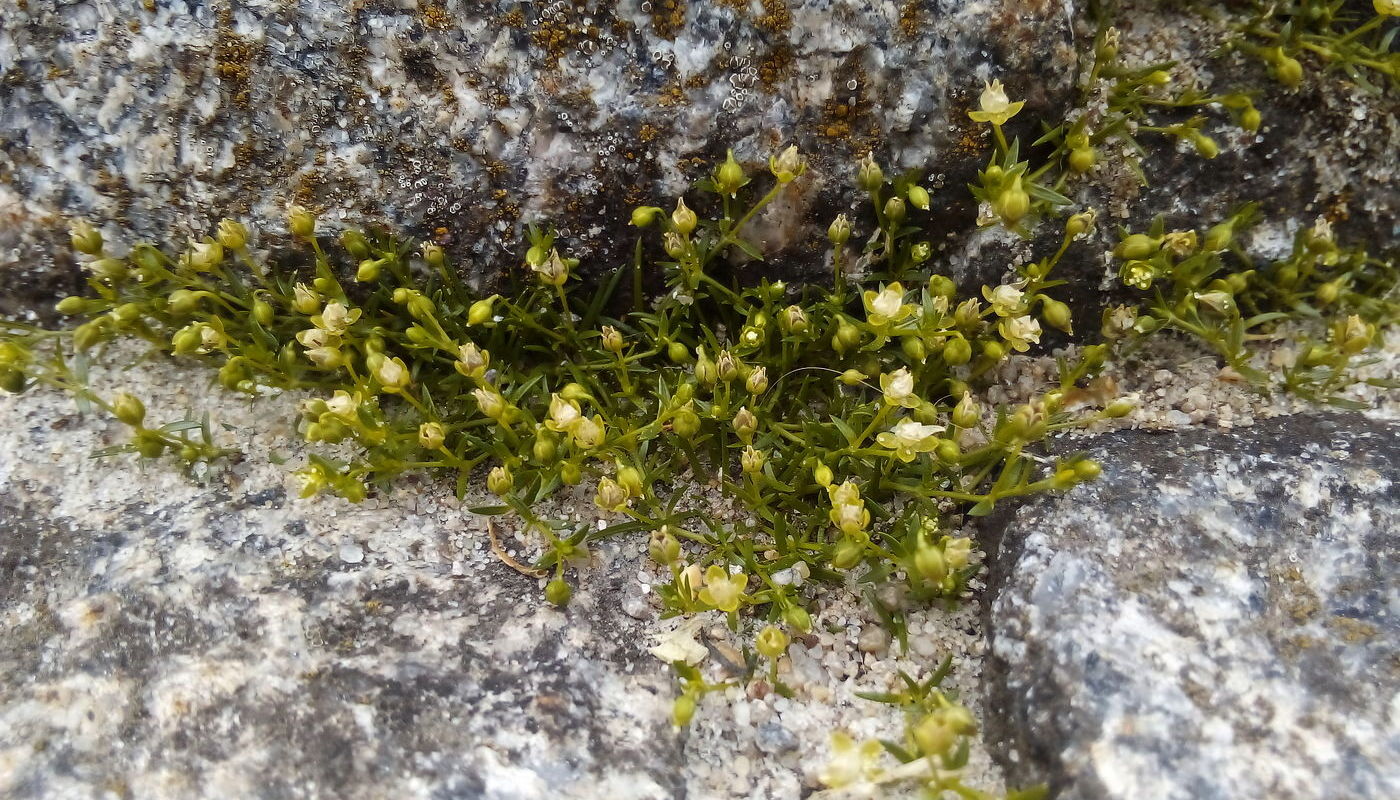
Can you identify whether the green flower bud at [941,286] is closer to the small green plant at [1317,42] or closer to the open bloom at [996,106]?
the open bloom at [996,106]

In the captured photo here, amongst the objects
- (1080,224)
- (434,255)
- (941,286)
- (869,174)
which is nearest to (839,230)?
(869,174)

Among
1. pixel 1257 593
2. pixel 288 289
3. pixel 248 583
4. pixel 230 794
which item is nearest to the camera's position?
pixel 230 794

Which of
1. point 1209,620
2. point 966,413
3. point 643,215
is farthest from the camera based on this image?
point 643,215

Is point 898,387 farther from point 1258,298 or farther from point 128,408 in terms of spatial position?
point 128,408

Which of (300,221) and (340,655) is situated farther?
(300,221)

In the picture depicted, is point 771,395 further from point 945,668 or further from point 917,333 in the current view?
point 945,668

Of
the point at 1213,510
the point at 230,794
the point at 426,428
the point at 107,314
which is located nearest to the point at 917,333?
the point at 1213,510

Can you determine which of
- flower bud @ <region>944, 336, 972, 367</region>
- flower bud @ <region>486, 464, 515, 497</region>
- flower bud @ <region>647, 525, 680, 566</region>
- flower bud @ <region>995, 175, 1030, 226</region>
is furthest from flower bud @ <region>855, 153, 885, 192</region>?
flower bud @ <region>486, 464, 515, 497</region>
